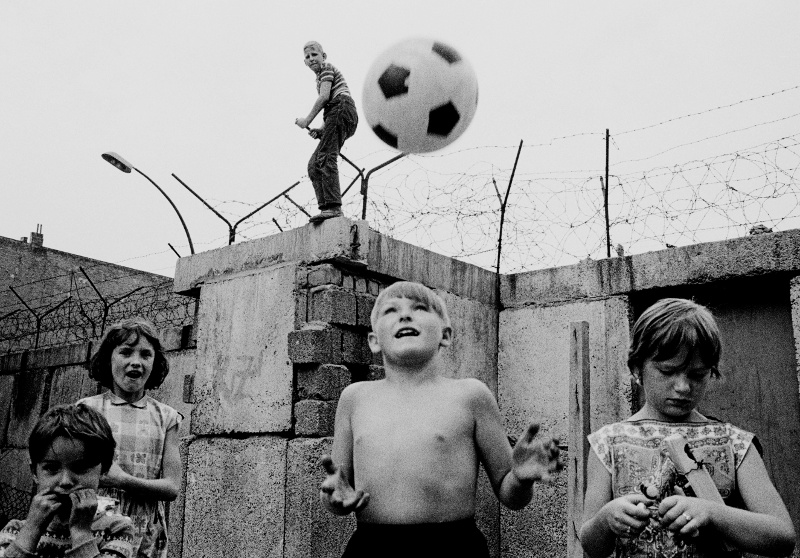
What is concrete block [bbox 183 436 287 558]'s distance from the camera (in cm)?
470

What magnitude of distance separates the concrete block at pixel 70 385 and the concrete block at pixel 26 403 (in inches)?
8.0

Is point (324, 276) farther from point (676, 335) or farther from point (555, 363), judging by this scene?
point (676, 335)

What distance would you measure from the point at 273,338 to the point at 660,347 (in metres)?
3.42

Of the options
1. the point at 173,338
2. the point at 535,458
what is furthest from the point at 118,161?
the point at 535,458

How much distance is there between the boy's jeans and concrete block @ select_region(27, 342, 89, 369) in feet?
17.0

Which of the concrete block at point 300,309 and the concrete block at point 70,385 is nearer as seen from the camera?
the concrete block at point 300,309

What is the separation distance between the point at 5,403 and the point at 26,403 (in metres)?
0.70

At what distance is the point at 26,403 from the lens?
10102 mm

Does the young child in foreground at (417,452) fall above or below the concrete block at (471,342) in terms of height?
below

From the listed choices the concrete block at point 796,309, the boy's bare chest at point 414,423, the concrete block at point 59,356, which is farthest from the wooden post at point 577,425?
the concrete block at point 59,356

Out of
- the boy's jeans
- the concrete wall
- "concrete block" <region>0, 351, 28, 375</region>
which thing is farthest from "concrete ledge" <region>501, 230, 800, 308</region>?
Answer: "concrete block" <region>0, 351, 28, 375</region>

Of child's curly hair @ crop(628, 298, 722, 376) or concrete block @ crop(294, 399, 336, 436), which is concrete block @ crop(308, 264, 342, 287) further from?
child's curly hair @ crop(628, 298, 722, 376)

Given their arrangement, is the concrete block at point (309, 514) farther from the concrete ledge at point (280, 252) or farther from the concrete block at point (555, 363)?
the concrete block at point (555, 363)

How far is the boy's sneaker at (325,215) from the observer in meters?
5.07
